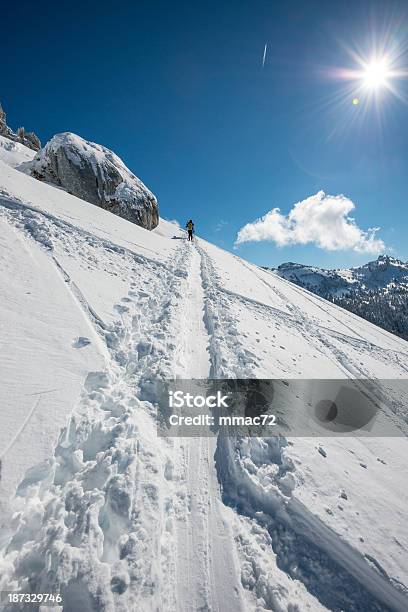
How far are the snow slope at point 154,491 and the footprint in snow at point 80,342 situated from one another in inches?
1.4

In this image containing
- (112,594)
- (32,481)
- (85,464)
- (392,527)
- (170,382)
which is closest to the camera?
(112,594)

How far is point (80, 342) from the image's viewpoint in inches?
216

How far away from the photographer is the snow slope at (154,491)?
2559mm

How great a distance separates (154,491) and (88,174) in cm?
3098

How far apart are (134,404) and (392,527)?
395 cm

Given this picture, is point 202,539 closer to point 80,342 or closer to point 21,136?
point 80,342

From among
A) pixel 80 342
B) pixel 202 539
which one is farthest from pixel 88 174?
pixel 202 539

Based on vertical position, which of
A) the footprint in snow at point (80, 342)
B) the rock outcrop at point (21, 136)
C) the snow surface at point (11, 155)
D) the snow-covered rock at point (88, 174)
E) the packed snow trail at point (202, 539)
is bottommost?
the packed snow trail at point (202, 539)

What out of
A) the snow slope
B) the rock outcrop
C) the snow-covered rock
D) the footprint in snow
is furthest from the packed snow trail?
the rock outcrop

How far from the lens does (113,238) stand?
13.9 m

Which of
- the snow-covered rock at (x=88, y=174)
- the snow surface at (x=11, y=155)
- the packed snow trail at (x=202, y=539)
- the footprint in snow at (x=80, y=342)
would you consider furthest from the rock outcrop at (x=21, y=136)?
the packed snow trail at (x=202, y=539)

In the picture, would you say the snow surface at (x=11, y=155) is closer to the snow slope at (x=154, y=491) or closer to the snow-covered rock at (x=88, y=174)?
the snow-covered rock at (x=88, y=174)

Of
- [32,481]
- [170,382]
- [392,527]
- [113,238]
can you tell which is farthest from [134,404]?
[113,238]

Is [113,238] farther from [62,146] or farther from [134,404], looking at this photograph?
[62,146]
